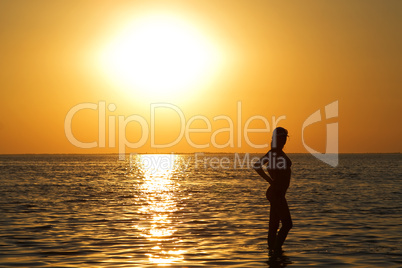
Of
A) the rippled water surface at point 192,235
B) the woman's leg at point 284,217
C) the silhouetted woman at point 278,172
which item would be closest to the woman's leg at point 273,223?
the silhouetted woman at point 278,172

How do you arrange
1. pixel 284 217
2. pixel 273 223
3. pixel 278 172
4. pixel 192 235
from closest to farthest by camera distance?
pixel 278 172, pixel 284 217, pixel 273 223, pixel 192 235

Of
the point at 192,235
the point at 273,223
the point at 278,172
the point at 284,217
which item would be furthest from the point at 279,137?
the point at 192,235

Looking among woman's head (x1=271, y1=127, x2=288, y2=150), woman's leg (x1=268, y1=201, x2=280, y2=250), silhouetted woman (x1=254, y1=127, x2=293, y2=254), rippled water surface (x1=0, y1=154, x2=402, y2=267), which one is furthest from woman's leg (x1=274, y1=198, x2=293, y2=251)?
woman's head (x1=271, y1=127, x2=288, y2=150)

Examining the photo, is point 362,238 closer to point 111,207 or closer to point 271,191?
point 271,191

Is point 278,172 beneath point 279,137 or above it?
beneath

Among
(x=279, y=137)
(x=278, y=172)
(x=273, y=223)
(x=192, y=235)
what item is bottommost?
(x=192, y=235)

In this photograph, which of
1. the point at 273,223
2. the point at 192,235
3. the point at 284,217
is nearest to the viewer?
the point at 284,217

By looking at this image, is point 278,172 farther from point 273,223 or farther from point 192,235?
point 192,235

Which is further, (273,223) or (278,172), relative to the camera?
(273,223)

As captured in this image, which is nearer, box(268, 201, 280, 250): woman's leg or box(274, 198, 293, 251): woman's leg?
box(274, 198, 293, 251): woman's leg

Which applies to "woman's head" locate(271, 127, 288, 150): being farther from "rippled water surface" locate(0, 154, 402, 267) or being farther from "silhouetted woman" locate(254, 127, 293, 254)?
"rippled water surface" locate(0, 154, 402, 267)

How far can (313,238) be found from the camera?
16.7 metres

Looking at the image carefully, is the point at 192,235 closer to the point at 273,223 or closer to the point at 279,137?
the point at 273,223

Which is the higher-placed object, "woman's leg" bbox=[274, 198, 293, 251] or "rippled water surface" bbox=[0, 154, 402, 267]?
"woman's leg" bbox=[274, 198, 293, 251]
